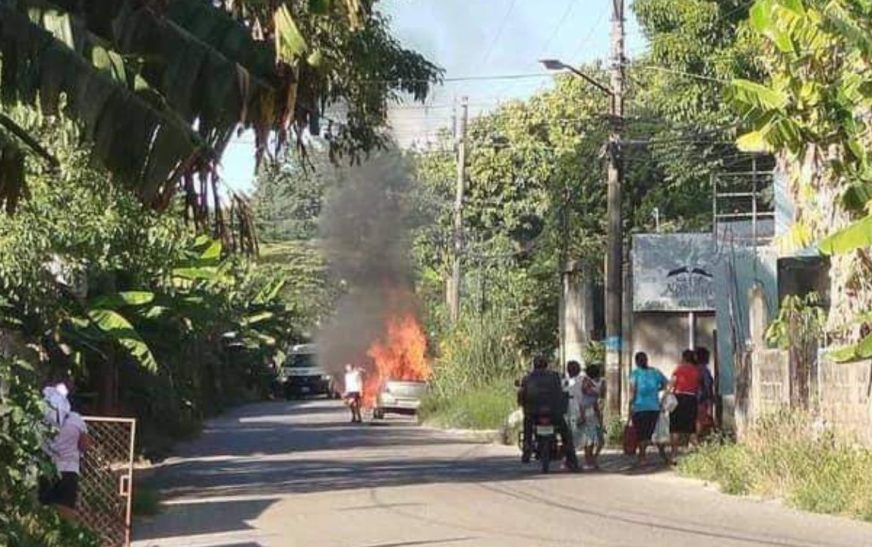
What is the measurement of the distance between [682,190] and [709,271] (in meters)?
13.7

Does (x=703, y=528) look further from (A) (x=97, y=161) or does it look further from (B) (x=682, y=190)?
(B) (x=682, y=190)

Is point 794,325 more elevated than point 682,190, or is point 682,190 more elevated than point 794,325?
point 682,190

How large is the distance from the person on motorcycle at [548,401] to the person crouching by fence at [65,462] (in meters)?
10.7

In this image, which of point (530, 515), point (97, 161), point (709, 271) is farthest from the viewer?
point (709, 271)

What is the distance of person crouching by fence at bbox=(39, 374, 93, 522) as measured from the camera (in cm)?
1359

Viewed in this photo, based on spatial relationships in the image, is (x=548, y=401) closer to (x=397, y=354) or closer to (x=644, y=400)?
(x=644, y=400)

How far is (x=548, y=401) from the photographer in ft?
78.4

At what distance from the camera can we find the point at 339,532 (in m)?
16.3

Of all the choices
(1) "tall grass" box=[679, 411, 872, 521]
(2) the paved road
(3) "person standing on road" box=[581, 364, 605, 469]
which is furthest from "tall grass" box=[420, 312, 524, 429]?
(1) "tall grass" box=[679, 411, 872, 521]

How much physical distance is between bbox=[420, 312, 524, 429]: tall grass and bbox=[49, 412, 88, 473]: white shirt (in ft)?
73.7

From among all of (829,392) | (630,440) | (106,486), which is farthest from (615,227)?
(106,486)

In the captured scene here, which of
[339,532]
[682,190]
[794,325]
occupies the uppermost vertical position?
[682,190]

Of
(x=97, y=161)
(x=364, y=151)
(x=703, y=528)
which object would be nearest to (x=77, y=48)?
(x=97, y=161)

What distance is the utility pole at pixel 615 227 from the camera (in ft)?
92.7
